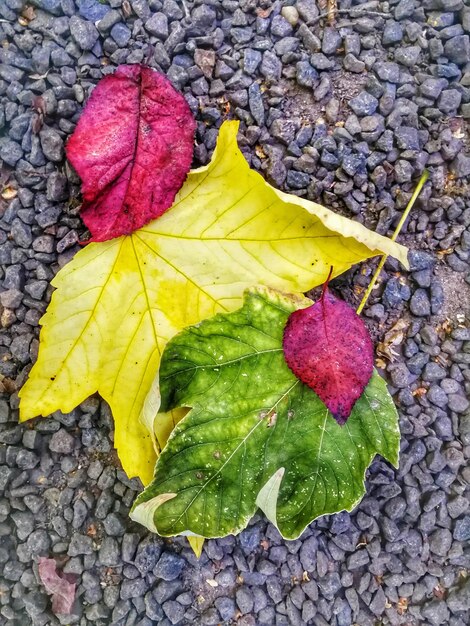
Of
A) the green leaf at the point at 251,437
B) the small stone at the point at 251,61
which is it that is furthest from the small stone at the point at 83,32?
the green leaf at the point at 251,437

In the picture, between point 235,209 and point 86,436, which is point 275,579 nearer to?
point 86,436

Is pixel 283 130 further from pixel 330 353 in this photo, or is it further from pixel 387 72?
pixel 330 353

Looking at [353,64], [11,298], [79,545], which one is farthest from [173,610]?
[353,64]

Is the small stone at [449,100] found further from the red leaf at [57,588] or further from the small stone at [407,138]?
the red leaf at [57,588]

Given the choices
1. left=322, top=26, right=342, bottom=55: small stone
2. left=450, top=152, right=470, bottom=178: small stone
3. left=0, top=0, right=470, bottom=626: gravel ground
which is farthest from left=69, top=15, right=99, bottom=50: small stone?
left=450, top=152, right=470, bottom=178: small stone

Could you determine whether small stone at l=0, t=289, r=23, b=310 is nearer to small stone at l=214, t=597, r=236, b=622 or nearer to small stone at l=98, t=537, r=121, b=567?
small stone at l=98, t=537, r=121, b=567
